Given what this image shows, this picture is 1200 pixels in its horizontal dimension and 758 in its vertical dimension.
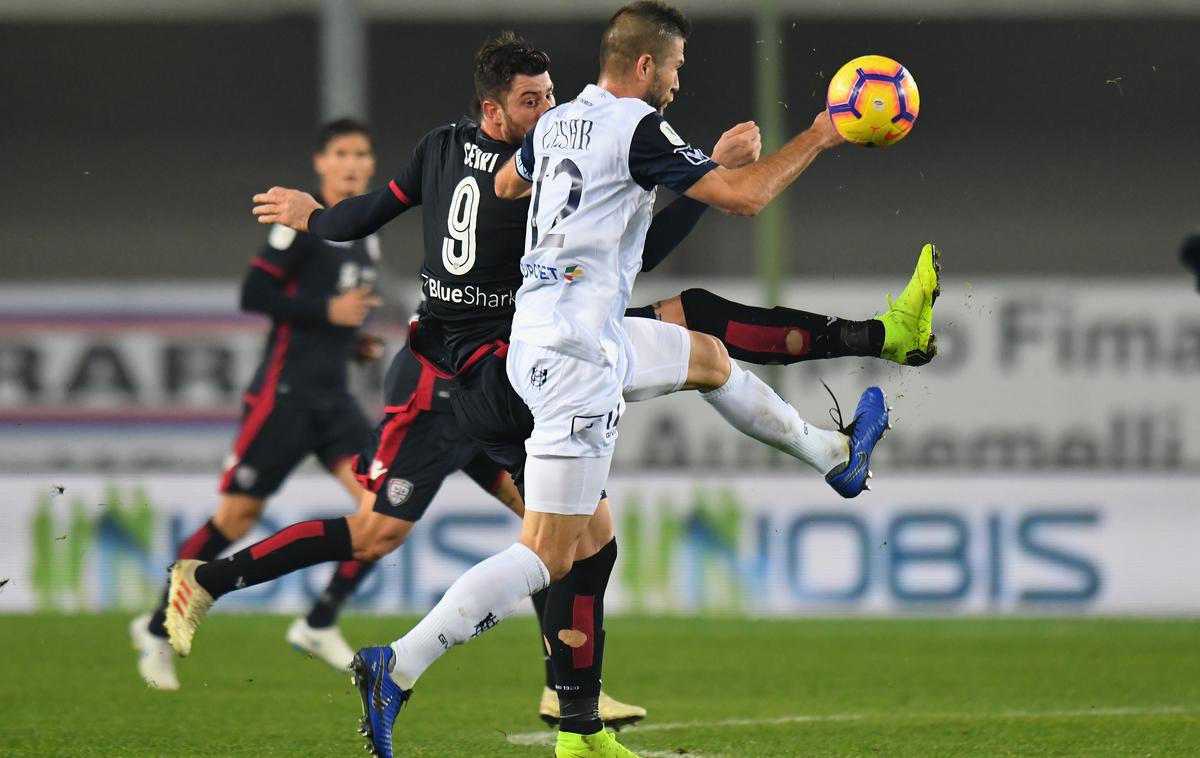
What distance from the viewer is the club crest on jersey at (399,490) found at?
246 inches

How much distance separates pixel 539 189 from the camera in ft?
15.7

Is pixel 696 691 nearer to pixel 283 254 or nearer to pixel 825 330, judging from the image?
pixel 825 330

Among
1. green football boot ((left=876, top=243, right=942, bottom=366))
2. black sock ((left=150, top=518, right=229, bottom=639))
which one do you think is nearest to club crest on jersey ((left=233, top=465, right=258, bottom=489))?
black sock ((left=150, top=518, right=229, bottom=639))

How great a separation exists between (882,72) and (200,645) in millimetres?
5371

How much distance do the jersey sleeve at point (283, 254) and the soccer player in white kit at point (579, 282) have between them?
3.22 metres

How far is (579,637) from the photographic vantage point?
509 centimetres

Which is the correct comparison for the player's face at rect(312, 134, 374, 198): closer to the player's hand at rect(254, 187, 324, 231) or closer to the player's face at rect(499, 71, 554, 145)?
the player's hand at rect(254, 187, 324, 231)

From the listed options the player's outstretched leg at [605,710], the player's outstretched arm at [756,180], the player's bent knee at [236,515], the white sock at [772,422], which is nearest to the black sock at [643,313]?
the white sock at [772,422]

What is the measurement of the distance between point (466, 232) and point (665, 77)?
0.81 m

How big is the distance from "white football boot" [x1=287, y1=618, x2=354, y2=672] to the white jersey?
10.9 feet

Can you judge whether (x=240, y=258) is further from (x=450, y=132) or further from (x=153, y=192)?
(x=450, y=132)

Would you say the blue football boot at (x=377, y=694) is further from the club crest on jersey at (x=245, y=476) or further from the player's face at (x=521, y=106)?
the club crest on jersey at (x=245, y=476)

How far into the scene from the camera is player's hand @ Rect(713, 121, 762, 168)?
4.89 meters

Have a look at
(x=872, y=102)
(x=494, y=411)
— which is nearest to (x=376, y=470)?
(x=494, y=411)
